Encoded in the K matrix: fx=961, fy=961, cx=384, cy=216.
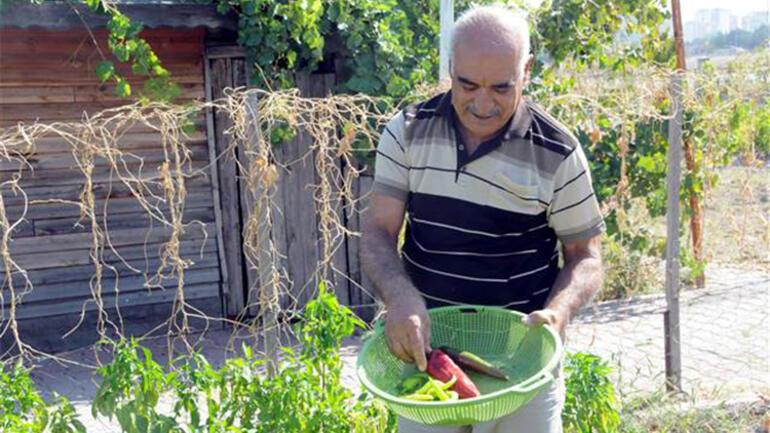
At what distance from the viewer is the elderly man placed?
2.88m

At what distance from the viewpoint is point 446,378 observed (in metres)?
2.74

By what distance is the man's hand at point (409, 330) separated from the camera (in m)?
2.79

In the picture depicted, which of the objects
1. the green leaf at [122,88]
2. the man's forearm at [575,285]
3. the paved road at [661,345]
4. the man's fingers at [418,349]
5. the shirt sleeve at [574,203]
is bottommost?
the paved road at [661,345]

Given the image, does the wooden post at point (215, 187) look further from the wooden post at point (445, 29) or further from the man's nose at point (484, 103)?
the man's nose at point (484, 103)

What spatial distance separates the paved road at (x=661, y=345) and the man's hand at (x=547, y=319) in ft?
7.69

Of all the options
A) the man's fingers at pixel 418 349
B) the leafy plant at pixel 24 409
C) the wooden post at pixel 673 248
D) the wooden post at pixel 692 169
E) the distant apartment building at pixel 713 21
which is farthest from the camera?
the distant apartment building at pixel 713 21

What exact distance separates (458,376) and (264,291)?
6.23 feet

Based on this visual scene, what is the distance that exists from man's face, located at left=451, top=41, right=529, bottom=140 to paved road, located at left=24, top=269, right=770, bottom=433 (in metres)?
2.59

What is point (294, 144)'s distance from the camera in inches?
307

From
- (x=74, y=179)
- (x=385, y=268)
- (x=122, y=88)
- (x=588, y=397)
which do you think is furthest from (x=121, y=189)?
(x=385, y=268)

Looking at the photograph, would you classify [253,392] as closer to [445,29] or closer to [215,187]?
[445,29]

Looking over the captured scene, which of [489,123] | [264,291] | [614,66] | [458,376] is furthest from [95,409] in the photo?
[614,66]

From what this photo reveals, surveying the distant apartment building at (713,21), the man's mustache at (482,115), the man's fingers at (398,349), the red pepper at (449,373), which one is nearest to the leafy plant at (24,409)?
the man's fingers at (398,349)

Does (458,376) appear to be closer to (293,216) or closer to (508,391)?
(508,391)
